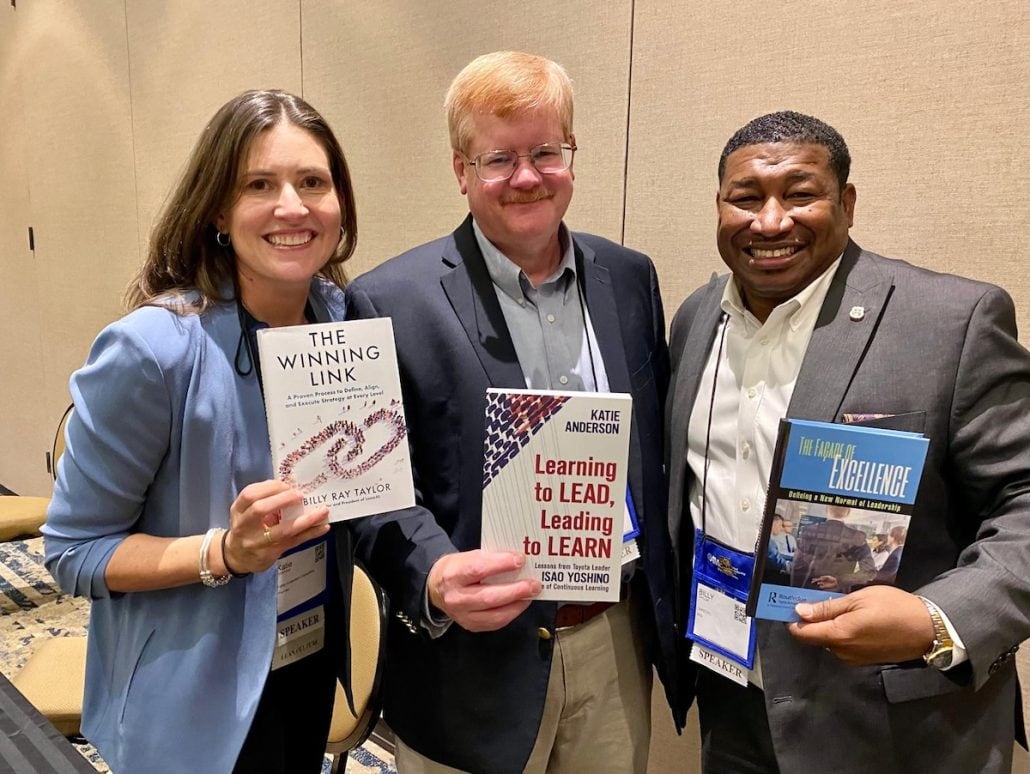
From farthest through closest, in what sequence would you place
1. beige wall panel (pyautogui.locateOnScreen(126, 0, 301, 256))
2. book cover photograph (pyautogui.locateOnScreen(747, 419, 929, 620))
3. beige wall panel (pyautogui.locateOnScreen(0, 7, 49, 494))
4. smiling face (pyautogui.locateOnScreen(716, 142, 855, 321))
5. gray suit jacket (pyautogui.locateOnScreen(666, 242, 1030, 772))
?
1. beige wall panel (pyautogui.locateOnScreen(0, 7, 49, 494))
2. beige wall panel (pyautogui.locateOnScreen(126, 0, 301, 256))
3. smiling face (pyautogui.locateOnScreen(716, 142, 855, 321))
4. gray suit jacket (pyautogui.locateOnScreen(666, 242, 1030, 772))
5. book cover photograph (pyautogui.locateOnScreen(747, 419, 929, 620))

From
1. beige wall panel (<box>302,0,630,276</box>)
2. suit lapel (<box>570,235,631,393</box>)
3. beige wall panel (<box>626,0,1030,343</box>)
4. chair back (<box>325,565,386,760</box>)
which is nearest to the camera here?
suit lapel (<box>570,235,631,393</box>)

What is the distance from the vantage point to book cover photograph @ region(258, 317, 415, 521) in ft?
3.84

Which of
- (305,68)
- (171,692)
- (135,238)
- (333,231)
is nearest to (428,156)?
(305,68)

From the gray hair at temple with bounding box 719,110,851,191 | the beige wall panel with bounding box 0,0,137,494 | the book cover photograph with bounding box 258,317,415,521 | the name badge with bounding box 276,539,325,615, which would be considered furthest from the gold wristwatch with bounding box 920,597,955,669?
the beige wall panel with bounding box 0,0,137,494

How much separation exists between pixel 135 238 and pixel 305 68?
1.84m

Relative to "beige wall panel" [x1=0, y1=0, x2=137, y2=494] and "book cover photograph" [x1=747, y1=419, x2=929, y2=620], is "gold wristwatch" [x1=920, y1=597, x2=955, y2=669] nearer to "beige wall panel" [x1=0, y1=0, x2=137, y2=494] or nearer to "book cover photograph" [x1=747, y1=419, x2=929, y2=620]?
"book cover photograph" [x1=747, y1=419, x2=929, y2=620]

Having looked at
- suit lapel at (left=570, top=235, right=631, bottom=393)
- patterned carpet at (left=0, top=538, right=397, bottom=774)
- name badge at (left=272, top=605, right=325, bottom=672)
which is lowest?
patterned carpet at (left=0, top=538, right=397, bottom=774)

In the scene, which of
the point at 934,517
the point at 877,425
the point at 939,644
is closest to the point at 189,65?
the point at 877,425

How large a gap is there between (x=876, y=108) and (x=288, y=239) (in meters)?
1.32

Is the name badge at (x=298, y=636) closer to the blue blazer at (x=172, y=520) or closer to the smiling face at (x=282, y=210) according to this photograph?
the blue blazer at (x=172, y=520)

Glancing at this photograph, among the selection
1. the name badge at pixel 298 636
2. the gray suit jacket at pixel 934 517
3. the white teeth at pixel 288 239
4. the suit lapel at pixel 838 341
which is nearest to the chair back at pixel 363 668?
the name badge at pixel 298 636

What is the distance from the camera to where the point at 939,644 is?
1126 mm

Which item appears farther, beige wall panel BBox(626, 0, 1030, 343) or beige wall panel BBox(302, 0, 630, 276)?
beige wall panel BBox(302, 0, 630, 276)

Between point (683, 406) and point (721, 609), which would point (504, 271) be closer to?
point (683, 406)
